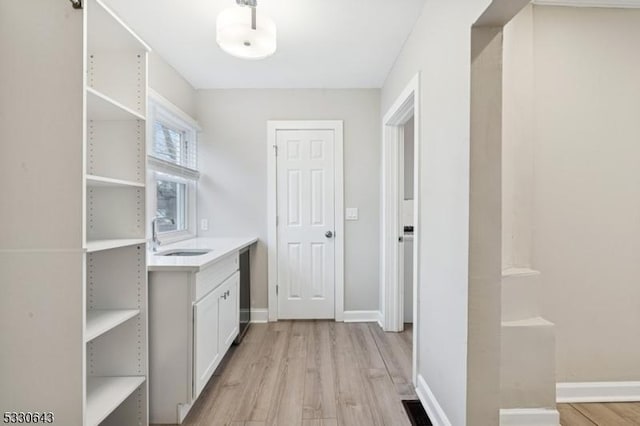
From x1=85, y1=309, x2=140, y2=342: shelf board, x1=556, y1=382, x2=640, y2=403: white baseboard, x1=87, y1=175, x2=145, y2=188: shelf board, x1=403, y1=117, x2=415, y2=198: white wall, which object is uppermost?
x1=403, y1=117, x2=415, y2=198: white wall

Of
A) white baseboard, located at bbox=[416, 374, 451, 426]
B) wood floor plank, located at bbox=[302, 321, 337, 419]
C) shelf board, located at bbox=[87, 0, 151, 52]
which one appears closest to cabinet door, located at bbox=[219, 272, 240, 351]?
wood floor plank, located at bbox=[302, 321, 337, 419]

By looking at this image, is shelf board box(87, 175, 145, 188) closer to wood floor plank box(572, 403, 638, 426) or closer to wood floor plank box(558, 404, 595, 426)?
wood floor plank box(558, 404, 595, 426)

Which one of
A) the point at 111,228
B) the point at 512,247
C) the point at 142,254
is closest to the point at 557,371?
the point at 512,247

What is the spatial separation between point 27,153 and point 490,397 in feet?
6.97

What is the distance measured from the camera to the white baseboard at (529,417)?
66.7 inches

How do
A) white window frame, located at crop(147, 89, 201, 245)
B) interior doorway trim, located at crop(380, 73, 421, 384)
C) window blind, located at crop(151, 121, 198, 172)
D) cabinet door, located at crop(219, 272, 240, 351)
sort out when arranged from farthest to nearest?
1. interior doorway trim, located at crop(380, 73, 421, 384)
2. window blind, located at crop(151, 121, 198, 172)
3. white window frame, located at crop(147, 89, 201, 245)
4. cabinet door, located at crop(219, 272, 240, 351)

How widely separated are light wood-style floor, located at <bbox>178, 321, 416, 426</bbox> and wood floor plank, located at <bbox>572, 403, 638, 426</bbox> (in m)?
1.02

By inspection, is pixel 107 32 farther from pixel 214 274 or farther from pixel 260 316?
pixel 260 316

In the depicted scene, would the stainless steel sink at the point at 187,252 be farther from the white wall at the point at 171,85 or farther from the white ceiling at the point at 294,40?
the white ceiling at the point at 294,40

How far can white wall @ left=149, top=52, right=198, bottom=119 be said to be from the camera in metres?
2.65

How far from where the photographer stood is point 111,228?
1.65m

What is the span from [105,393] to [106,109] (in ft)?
4.40

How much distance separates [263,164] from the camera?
3.46 metres

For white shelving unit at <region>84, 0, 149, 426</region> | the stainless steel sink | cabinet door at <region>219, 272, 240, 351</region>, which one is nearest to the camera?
white shelving unit at <region>84, 0, 149, 426</region>
